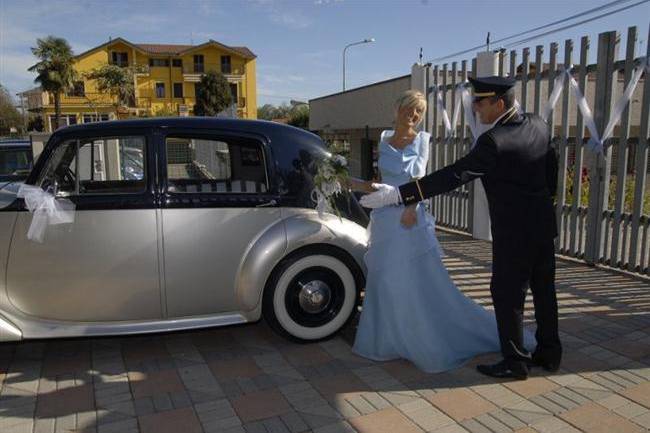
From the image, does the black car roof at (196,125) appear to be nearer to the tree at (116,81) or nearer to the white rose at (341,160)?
the white rose at (341,160)

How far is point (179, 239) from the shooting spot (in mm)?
3754

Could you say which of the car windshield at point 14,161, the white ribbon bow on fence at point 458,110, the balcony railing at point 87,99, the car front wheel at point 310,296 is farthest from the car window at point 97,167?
the balcony railing at point 87,99

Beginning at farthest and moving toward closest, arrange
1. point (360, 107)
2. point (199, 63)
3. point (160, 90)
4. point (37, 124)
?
point (37, 124) < point (160, 90) < point (199, 63) < point (360, 107)

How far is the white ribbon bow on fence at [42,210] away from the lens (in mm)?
3520

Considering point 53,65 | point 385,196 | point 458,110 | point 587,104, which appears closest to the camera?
point 385,196

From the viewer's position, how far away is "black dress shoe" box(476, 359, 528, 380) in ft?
11.4

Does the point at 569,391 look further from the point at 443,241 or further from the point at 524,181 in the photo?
the point at 443,241

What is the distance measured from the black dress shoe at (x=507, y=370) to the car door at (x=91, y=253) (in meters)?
2.37

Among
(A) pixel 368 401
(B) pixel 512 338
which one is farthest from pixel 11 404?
(B) pixel 512 338

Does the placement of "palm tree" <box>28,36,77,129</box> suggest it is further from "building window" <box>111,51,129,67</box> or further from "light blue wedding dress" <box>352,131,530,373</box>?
"light blue wedding dress" <box>352,131,530,373</box>

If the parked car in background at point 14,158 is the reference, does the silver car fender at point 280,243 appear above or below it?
below

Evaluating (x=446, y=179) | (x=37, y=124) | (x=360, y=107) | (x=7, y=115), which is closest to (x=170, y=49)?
(x=37, y=124)

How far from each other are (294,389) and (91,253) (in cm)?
168

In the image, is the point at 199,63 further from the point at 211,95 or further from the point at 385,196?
the point at 385,196
